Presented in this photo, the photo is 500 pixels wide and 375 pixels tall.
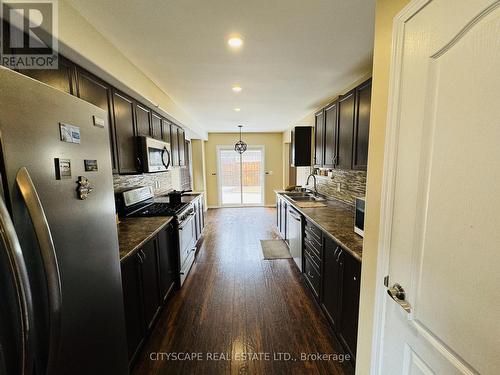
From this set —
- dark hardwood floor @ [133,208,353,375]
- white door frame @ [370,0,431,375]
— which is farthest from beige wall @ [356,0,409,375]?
dark hardwood floor @ [133,208,353,375]

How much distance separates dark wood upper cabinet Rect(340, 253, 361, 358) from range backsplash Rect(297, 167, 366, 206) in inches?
48.9

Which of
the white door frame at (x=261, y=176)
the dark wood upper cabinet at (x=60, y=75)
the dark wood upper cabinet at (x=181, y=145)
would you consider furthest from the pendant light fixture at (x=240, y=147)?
the dark wood upper cabinet at (x=60, y=75)

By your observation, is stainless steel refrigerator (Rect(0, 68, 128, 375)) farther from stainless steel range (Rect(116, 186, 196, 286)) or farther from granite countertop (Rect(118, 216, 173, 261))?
stainless steel range (Rect(116, 186, 196, 286))

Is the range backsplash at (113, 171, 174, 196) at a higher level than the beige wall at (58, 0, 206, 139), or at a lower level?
lower

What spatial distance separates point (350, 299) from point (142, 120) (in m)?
2.70

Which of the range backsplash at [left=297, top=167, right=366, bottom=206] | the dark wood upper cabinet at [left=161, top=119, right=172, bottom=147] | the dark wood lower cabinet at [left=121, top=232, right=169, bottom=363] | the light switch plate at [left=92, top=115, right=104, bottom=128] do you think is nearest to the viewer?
the light switch plate at [left=92, top=115, right=104, bottom=128]

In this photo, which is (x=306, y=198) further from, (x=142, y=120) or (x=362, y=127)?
(x=142, y=120)

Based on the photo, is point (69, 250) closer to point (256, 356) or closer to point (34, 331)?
point (34, 331)

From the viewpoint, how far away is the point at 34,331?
0.61m

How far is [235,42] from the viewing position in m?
1.78

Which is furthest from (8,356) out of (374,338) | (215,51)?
(215,51)

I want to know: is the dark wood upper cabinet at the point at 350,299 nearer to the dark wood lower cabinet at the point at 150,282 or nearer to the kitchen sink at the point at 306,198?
the dark wood lower cabinet at the point at 150,282

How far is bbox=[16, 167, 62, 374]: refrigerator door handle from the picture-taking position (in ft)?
2.11

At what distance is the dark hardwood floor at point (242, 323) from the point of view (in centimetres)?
165
